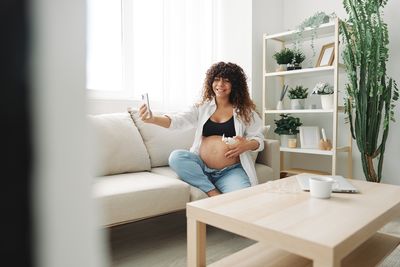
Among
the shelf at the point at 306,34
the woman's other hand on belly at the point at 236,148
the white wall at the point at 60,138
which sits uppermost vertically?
the shelf at the point at 306,34

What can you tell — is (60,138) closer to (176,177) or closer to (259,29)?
(176,177)

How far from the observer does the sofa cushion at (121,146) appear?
1.74 meters

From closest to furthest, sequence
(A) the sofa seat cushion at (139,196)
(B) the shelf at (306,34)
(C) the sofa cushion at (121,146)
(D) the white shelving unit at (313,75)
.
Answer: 1. (A) the sofa seat cushion at (139,196)
2. (C) the sofa cushion at (121,146)
3. (D) the white shelving unit at (313,75)
4. (B) the shelf at (306,34)

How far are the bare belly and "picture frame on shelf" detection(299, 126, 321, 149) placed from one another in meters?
1.02

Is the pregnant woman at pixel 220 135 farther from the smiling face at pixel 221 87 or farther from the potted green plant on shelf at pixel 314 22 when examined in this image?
the potted green plant on shelf at pixel 314 22

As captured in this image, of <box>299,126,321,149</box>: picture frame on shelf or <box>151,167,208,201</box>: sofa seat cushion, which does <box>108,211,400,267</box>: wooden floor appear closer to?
<box>151,167,208,201</box>: sofa seat cushion

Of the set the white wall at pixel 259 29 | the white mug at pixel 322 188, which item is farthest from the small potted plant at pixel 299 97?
the white mug at pixel 322 188

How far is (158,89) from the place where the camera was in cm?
255

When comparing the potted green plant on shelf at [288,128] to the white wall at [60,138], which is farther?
the potted green plant on shelf at [288,128]

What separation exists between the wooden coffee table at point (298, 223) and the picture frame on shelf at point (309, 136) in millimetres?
1277

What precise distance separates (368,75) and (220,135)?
112 cm

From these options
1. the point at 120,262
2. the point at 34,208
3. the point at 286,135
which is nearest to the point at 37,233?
the point at 34,208

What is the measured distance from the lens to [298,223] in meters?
0.88

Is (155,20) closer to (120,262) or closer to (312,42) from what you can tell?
(312,42)
